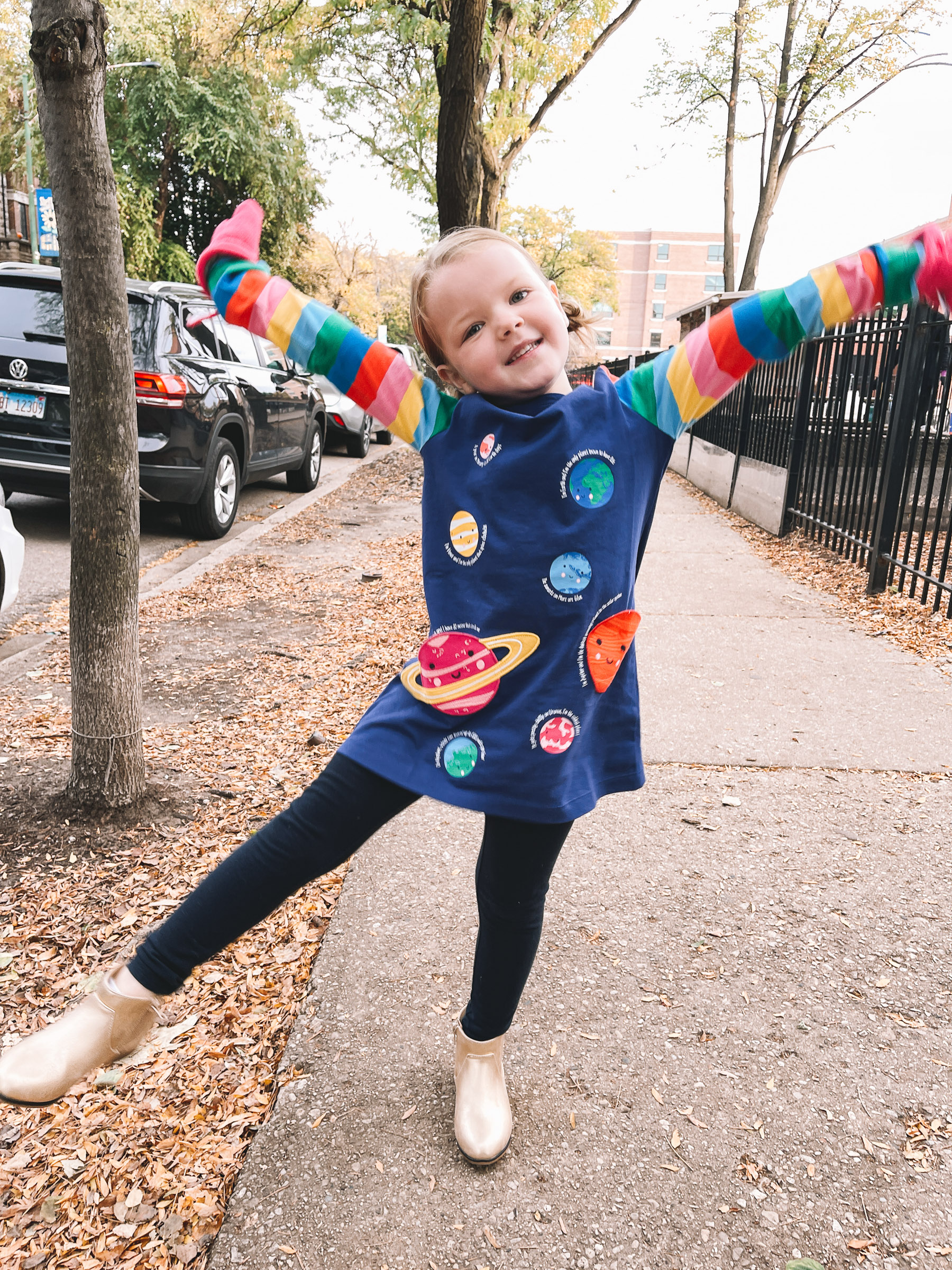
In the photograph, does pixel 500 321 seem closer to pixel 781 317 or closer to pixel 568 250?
pixel 781 317

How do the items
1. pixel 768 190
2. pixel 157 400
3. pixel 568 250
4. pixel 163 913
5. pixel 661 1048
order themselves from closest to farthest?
pixel 661 1048
pixel 163 913
pixel 157 400
pixel 768 190
pixel 568 250

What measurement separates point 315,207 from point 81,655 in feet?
93.7

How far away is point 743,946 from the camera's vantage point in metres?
2.40

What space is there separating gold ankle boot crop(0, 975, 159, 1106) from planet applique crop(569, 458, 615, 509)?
109 cm

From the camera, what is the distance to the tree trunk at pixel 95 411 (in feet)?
7.95

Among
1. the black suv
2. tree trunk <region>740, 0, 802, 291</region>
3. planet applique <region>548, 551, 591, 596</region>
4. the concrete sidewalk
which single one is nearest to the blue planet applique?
planet applique <region>548, 551, 591, 596</region>

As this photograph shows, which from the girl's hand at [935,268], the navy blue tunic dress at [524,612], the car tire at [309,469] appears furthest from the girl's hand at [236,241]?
the car tire at [309,469]

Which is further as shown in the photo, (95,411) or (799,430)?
(799,430)

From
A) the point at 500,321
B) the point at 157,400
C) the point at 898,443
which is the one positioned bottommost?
the point at 898,443

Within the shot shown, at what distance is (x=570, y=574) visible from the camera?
1531 millimetres

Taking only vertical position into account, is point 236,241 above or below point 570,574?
above

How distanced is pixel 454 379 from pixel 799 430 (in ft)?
22.7

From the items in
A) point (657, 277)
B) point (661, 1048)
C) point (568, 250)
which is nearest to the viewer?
point (661, 1048)

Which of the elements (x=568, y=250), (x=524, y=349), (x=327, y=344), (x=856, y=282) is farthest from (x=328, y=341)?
(x=568, y=250)
